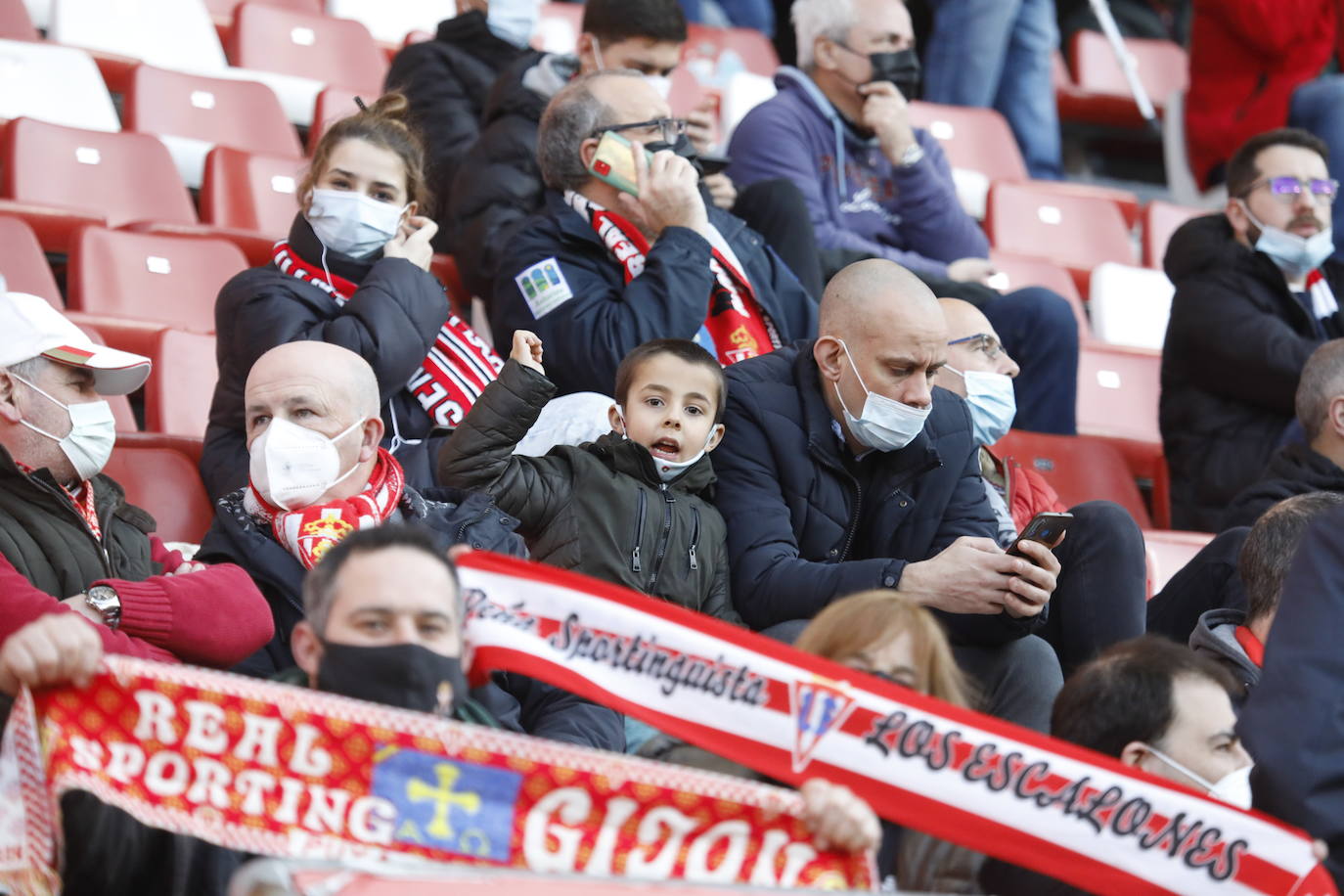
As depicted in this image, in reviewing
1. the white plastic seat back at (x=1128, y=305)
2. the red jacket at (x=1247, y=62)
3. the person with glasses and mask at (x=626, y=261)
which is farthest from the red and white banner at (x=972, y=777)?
the red jacket at (x=1247, y=62)

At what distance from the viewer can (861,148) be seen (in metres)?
5.93

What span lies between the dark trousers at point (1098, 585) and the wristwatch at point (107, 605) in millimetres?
1878

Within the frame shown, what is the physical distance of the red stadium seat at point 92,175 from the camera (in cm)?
531

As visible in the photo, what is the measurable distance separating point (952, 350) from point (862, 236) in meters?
1.25

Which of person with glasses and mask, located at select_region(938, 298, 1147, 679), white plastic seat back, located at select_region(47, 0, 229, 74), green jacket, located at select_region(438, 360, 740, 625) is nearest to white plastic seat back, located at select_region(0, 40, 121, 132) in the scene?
white plastic seat back, located at select_region(47, 0, 229, 74)

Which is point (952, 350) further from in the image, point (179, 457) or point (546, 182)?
point (179, 457)

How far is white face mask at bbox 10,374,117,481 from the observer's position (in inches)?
135

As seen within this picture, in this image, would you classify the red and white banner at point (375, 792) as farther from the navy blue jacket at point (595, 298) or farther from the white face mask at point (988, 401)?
the white face mask at point (988, 401)

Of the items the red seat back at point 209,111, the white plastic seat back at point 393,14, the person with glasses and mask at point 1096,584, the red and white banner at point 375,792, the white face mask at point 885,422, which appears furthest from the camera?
the white plastic seat back at point 393,14

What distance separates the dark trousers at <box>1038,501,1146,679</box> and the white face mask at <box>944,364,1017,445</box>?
2.32 ft

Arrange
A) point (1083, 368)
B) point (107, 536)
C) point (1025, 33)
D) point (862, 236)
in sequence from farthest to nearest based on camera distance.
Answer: point (1025, 33), point (1083, 368), point (862, 236), point (107, 536)

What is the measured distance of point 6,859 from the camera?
7.84ft

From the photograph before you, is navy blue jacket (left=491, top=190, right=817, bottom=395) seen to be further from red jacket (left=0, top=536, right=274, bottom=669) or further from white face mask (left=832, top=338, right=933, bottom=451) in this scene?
red jacket (left=0, top=536, right=274, bottom=669)

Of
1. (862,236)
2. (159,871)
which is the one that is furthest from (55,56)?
(159,871)
